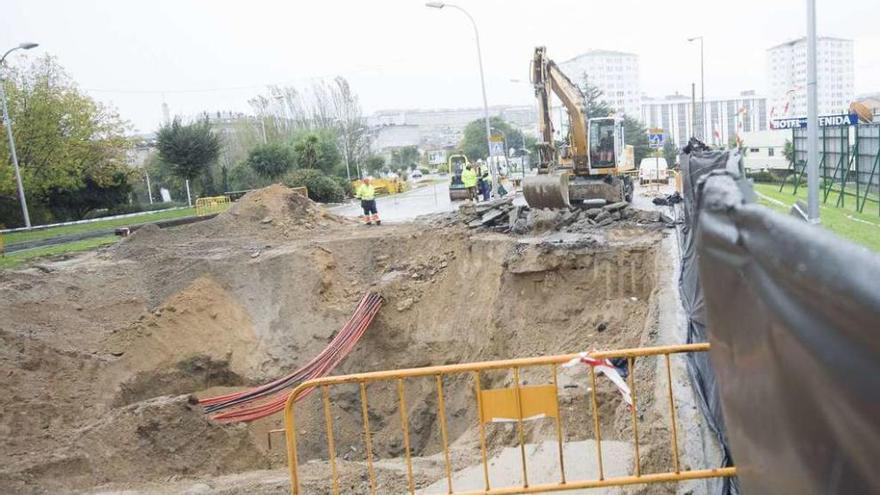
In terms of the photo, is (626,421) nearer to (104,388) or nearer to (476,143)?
(104,388)

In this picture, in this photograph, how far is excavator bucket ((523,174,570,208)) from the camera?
1794 cm

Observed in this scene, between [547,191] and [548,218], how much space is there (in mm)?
1676

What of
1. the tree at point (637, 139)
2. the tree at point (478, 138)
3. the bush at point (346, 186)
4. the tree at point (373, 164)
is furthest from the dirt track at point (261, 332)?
the tree at point (478, 138)

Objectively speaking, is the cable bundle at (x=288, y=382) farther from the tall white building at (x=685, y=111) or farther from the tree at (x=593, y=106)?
the tall white building at (x=685, y=111)

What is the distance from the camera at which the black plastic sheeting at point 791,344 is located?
5.39ft

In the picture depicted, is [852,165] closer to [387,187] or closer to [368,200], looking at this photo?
[368,200]

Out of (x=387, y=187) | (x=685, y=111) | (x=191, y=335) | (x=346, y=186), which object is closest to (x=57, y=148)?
(x=346, y=186)

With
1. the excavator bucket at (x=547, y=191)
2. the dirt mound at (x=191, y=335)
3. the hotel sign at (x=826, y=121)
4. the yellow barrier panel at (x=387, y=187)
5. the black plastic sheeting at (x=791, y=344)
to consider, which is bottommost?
the dirt mound at (x=191, y=335)

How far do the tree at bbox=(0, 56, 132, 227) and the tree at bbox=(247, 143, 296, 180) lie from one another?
265 inches

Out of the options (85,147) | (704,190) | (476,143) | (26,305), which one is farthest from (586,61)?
(704,190)

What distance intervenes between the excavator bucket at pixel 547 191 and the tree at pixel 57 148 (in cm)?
2490

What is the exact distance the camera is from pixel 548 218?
54.1 feet

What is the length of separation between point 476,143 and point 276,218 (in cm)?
6404

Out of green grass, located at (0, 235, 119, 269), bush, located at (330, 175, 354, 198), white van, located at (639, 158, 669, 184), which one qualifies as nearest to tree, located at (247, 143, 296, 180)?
bush, located at (330, 175, 354, 198)
